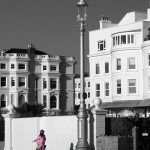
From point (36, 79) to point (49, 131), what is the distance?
2549 inches

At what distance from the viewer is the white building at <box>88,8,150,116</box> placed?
59.3 meters

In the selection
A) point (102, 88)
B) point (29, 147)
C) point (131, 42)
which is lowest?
point (29, 147)

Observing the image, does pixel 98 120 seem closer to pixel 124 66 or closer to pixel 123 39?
pixel 124 66

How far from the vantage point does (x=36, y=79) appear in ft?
311

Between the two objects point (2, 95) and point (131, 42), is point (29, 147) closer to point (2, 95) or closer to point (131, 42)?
point (131, 42)

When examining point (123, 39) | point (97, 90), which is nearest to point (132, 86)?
point (123, 39)

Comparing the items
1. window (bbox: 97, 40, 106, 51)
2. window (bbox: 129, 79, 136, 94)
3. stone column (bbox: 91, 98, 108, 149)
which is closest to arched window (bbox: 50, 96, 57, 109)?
window (bbox: 97, 40, 106, 51)

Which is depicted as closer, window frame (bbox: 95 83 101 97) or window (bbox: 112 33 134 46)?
window (bbox: 112 33 134 46)

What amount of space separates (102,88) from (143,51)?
722 cm

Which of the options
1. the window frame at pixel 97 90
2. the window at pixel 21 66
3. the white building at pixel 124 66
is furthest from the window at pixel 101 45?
the window at pixel 21 66

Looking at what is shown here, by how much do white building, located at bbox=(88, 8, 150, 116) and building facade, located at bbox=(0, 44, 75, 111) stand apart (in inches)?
1105

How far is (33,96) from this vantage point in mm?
94188

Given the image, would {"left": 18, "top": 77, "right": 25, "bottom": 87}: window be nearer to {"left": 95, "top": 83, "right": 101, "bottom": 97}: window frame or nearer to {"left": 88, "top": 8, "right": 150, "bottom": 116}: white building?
{"left": 88, "top": 8, "right": 150, "bottom": 116}: white building

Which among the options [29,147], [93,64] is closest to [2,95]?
[93,64]
